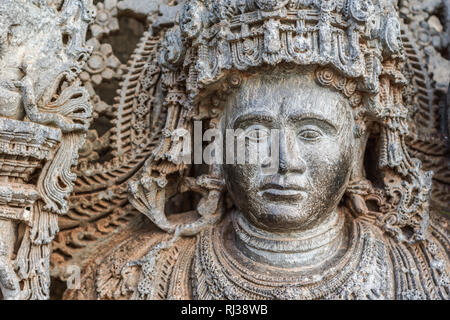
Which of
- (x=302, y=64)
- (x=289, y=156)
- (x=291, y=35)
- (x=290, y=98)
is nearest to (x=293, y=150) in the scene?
(x=289, y=156)

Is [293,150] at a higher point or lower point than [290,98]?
lower

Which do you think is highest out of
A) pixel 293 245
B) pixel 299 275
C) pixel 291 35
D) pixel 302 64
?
pixel 291 35

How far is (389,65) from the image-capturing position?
12.3ft

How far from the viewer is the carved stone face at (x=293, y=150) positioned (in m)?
3.45

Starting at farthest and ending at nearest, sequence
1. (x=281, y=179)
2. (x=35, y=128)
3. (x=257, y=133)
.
Result: (x=257, y=133) < (x=281, y=179) < (x=35, y=128)

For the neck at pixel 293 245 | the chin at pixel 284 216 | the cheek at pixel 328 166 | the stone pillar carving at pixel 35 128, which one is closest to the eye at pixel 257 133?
the cheek at pixel 328 166

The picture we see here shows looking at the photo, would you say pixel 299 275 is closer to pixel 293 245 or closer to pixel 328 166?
pixel 293 245

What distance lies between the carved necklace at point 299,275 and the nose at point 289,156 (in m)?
0.59

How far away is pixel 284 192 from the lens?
11.3 ft

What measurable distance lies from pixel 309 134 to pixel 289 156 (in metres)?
0.19

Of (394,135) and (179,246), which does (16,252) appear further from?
(394,135)

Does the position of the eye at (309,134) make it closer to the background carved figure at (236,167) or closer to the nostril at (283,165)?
the background carved figure at (236,167)

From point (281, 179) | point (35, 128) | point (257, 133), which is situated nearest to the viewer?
point (35, 128)

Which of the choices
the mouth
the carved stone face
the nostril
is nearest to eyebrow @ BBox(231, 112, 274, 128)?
the carved stone face
